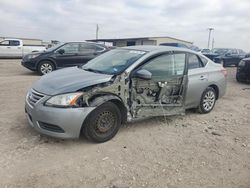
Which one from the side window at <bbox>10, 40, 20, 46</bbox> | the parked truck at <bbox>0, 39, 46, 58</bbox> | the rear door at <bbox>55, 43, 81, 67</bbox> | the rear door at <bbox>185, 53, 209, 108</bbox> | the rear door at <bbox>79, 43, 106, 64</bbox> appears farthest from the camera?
the side window at <bbox>10, 40, 20, 46</bbox>

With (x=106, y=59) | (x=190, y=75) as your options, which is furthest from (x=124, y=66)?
(x=190, y=75)

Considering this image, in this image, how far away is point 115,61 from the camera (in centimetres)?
446

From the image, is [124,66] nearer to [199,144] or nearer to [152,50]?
[152,50]

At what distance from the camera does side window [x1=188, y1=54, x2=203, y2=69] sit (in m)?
5.04

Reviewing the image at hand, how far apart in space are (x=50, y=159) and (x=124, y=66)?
6.22ft

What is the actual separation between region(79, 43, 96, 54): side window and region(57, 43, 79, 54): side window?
186 millimetres

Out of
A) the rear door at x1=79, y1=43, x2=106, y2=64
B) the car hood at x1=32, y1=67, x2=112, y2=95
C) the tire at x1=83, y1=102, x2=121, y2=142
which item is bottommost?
the tire at x1=83, y1=102, x2=121, y2=142

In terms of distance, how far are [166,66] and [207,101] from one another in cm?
163

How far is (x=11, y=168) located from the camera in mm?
3016

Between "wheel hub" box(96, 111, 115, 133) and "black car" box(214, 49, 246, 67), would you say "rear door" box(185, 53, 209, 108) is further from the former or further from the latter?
"black car" box(214, 49, 246, 67)

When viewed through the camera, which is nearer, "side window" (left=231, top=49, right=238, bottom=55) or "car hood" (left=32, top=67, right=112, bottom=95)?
"car hood" (left=32, top=67, right=112, bottom=95)

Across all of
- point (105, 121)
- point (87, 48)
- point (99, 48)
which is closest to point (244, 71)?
point (99, 48)

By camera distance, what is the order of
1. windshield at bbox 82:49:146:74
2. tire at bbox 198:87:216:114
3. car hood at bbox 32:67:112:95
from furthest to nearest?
tire at bbox 198:87:216:114
windshield at bbox 82:49:146:74
car hood at bbox 32:67:112:95


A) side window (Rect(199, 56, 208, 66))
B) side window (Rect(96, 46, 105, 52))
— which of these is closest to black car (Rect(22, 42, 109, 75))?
side window (Rect(96, 46, 105, 52))
